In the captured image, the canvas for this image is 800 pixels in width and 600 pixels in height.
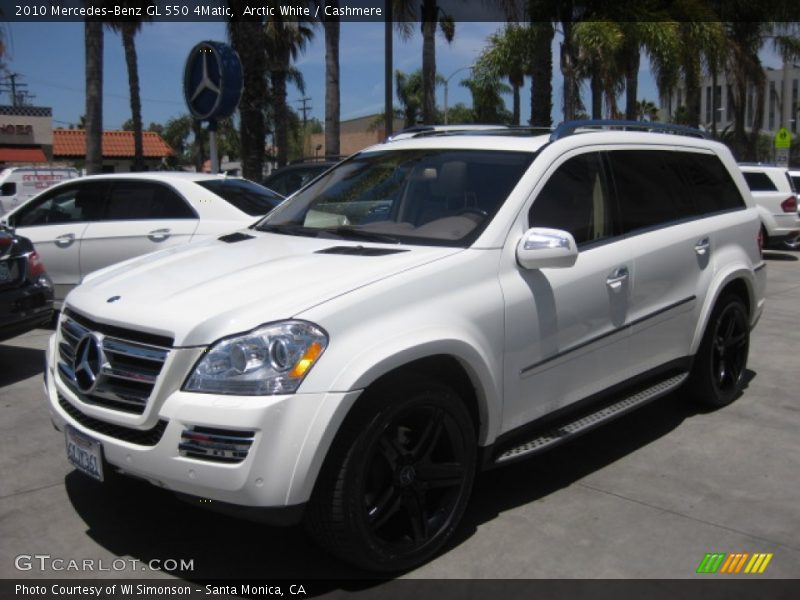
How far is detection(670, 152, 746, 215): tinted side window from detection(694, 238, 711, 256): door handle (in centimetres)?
23

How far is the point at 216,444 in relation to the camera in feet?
9.44

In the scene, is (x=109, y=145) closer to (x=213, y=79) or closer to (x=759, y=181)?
(x=759, y=181)

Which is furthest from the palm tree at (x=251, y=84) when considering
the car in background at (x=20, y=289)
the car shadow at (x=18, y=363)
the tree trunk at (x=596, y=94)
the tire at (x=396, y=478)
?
the tire at (x=396, y=478)

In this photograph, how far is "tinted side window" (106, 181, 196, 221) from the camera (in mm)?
7883

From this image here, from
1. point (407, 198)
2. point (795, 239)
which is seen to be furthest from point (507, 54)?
point (407, 198)

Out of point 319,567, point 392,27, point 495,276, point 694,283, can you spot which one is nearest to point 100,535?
point 319,567

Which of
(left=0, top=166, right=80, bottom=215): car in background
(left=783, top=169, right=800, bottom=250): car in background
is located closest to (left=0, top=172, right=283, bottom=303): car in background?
(left=783, top=169, right=800, bottom=250): car in background

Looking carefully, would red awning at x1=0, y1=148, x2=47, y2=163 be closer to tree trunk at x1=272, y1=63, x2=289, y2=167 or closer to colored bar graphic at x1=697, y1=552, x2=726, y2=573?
tree trunk at x1=272, y1=63, x2=289, y2=167

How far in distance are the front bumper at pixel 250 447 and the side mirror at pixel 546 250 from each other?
1135 millimetres

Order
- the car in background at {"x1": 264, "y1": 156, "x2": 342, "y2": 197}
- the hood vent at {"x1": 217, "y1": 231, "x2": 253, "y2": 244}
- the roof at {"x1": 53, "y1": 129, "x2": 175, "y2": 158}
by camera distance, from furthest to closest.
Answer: the roof at {"x1": 53, "y1": 129, "x2": 175, "y2": 158}
the car in background at {"x1": 264, "y1": 156, "x2": 342, "y2": 197}
the hood vent at {"x1": 217, "y1": 231, "x2": 253, "y2": 244}

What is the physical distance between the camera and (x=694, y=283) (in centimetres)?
491

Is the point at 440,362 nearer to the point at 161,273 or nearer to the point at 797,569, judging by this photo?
the point at 161,273

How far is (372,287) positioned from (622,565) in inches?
62.1

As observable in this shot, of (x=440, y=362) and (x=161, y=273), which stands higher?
(x=161, y=273)
